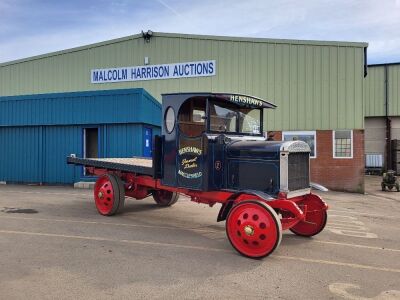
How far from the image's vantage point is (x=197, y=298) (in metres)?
4.42

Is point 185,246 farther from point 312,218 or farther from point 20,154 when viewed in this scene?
point 20,154

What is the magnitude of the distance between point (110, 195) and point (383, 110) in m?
24.8

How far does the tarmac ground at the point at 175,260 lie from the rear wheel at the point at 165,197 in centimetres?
84

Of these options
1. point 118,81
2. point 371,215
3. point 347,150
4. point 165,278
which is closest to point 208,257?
point 165,278

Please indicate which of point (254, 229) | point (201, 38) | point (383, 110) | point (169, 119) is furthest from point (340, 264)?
point (383, 110)

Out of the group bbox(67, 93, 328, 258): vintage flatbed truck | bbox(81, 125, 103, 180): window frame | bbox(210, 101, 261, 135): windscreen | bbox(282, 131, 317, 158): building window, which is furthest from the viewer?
bbox(282, 131, 317, 158): building window

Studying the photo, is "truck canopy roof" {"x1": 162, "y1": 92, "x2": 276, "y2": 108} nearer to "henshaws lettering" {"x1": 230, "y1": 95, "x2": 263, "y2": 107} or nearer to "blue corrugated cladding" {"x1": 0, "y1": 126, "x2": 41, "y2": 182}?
"henshaws lettering" {"x1": 230, "y1": 95, "x2": 263, "y2": 107}

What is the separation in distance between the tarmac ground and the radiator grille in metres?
1.02

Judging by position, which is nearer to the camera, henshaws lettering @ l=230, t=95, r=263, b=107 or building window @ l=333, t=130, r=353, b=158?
henshaws lettering @ l=230, t=95, r=263, b=107

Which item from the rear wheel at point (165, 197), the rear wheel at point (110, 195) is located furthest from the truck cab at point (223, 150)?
the rear wheel at point (165, 197)

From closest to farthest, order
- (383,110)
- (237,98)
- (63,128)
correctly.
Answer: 1. (237,98)
2. (63,128)
3. (383,110)

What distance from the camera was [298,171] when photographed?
22.5 feet

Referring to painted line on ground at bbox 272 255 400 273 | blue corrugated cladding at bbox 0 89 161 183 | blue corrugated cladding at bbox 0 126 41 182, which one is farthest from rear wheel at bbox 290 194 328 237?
blue corrugated cladding at bbox 0 126 41 182

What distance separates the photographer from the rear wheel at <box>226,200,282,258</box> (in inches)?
230
